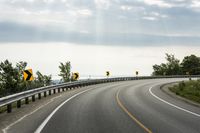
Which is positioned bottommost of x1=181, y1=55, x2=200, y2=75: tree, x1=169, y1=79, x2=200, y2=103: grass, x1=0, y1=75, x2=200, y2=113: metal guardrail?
x1=169, y1=79, x2=200, y2=103: grass

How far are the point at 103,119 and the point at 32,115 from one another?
11.2 feet

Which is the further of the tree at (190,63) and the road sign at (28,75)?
the tree at (190,63)

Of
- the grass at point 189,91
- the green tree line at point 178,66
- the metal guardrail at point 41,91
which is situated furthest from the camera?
the green tree line at point 178,66

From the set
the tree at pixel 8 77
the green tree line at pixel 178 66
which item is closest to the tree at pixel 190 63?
the green tree line at pixel 178 66

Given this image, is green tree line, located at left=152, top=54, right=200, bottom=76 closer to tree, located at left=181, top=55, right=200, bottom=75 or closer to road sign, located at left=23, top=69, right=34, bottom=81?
tree, located at left=181, top=55, right=200, bottom=75

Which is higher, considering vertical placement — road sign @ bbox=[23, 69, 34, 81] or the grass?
road sign @ bbox=[23, 69, 34, 81]

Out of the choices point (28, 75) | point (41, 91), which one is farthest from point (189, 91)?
point (28, 75)

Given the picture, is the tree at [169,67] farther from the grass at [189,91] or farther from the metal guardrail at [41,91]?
the grass at [189,91]

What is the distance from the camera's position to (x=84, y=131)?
10.9 m

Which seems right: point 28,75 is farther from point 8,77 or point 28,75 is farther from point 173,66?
point 173,66

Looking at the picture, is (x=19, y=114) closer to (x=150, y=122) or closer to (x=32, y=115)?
(x=32, y=115)

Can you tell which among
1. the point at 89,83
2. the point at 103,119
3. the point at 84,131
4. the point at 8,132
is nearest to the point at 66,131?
the point at 84,131

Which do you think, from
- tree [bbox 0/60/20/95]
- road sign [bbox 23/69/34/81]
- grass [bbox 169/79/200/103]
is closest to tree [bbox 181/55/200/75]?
tree [bbox 0/60/20/95]

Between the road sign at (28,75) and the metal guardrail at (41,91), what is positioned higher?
the road sign at (28,75)
